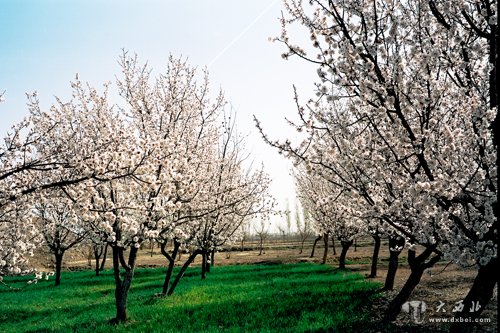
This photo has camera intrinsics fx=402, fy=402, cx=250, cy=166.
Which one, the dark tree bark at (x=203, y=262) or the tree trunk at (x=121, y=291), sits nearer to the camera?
the tree trunk at (x=121, y=291)

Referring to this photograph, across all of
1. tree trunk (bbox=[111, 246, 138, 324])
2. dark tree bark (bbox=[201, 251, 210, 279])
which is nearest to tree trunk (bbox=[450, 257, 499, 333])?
tree trunk (bbox=[111, 246, 138, 324])

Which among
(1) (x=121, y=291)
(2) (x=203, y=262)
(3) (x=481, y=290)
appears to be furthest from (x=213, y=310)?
(2) (x=203, y=262)

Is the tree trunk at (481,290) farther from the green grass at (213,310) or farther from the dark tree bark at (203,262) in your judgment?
the dark tree bark at (203,262)

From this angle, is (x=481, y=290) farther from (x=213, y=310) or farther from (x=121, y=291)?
(x=121, y=291)

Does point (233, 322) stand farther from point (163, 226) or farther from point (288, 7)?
point (288, 7)

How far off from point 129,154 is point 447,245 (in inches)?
211

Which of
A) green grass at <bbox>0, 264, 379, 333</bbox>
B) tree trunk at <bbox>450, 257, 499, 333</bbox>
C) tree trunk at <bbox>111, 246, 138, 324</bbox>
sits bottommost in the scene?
green grass at <bbox>0, 264, 379, 333</bbox>

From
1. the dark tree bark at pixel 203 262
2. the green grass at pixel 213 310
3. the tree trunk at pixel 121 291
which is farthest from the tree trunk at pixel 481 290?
the dark tree bark at pixel 203 262

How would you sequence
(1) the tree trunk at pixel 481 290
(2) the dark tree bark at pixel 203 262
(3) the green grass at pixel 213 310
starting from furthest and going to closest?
(2) the dark tree bark at pixel 203 262 → (3) the green grass at pixel 213 310 → (1) the tree trunk at pixel 481 290

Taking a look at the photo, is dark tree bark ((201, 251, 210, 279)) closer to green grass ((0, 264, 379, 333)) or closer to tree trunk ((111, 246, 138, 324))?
green grass ((0, 264, 379, 333))

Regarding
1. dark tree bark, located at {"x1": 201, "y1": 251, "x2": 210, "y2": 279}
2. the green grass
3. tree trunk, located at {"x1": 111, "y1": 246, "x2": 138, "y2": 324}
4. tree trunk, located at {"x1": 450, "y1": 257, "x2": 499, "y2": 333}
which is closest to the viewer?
tree trunk, located at {"x1": 450, "y1": 257, "x2": 499, "y2": 333}

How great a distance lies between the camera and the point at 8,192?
6652 mm

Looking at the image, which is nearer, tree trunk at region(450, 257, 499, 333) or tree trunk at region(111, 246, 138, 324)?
tree trunk at region(450, 257, 499, 333)

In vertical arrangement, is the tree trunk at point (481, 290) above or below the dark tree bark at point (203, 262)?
above
